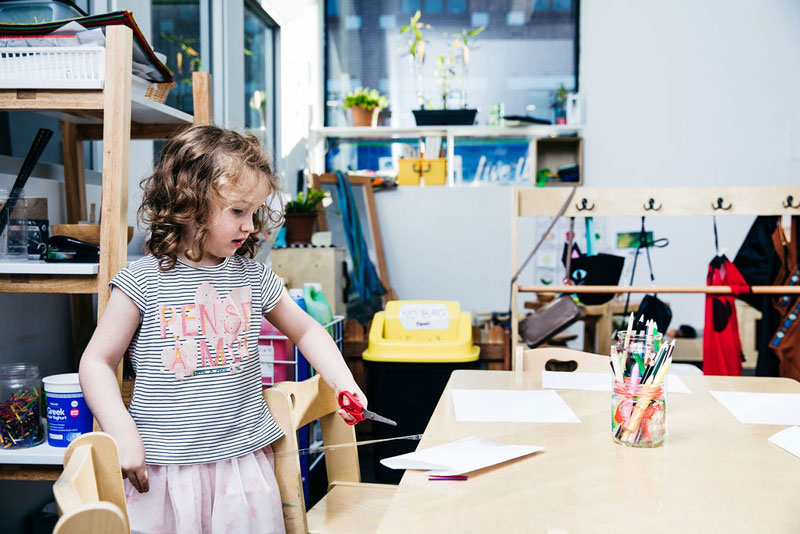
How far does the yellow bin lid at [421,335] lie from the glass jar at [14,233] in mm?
1323

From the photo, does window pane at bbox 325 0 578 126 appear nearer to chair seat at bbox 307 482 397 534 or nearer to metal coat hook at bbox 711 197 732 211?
metal coat hook at bbox 711 197 732 211

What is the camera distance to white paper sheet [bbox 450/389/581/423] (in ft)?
4.53

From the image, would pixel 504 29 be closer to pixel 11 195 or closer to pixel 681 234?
pixel 681 234

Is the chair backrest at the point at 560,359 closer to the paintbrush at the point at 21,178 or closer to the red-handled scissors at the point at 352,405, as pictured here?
the red-handled scissors at the point at 352,405

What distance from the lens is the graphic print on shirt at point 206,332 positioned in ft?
4.28

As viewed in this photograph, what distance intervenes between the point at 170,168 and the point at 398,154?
12.6ft

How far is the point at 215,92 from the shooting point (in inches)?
137

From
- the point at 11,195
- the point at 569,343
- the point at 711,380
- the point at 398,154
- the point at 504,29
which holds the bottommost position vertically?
the point at 569,343

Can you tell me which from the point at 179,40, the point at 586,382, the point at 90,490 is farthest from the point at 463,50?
the point at 90,490

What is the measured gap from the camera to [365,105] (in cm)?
496

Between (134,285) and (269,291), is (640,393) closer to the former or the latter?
(269,291)

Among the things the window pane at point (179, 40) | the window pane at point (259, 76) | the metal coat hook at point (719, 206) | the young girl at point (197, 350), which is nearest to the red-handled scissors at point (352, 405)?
the young girl at point (197, 350)

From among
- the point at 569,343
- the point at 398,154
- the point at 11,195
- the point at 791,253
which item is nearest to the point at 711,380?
→ the point at 791,253

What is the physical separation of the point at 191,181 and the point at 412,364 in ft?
4.71
